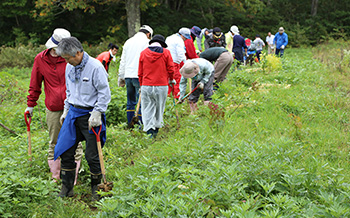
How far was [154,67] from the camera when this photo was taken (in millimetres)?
5539

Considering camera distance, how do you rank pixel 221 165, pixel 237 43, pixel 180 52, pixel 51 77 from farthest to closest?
pixel 237 43 < pixel 180 52 < pixel 51 77 < pixel 221 165

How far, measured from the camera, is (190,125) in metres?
5.80

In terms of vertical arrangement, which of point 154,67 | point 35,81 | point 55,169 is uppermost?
point 35,81

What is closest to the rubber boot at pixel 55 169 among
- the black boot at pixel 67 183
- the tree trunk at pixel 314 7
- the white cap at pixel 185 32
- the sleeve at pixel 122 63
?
the black boot at pixel 67 183

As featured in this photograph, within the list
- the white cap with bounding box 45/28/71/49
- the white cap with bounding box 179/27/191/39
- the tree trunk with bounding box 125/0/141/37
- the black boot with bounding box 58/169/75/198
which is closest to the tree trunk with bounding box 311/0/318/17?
the tree trunk with bounding box 125/0/141/37

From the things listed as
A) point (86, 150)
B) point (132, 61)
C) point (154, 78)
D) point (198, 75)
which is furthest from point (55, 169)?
point (198, 75)

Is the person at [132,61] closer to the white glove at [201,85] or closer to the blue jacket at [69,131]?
the white glove at [201,85]

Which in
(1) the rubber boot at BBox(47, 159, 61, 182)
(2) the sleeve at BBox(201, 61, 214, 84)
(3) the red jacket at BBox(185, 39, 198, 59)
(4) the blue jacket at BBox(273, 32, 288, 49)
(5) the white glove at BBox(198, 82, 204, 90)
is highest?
(3) the red jacket at BBox(185, 39, 198, 59)

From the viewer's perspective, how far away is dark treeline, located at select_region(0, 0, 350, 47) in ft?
73.7

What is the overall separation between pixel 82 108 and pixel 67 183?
1028 mm

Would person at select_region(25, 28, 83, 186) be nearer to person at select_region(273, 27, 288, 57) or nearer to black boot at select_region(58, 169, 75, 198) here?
black boot at select_region(58, 169, 75, 198)

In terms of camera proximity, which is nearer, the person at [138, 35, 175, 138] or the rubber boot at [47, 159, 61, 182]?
the rubber boot at [47, 159, 61, 182]

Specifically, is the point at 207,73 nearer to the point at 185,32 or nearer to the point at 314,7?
the point at 185,32

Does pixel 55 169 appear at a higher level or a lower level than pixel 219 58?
lower
